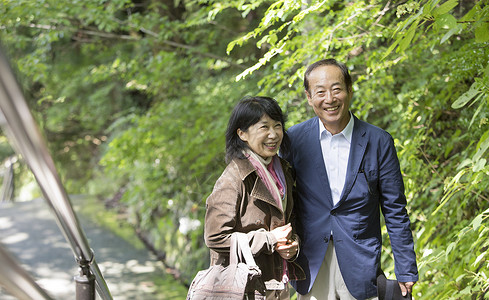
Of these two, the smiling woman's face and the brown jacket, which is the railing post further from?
the smiling woman's face

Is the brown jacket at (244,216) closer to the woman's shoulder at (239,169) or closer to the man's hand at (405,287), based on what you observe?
the woman's shoulder at (239,169)

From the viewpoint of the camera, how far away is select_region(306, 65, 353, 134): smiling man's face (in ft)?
7.12

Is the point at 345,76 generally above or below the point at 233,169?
above

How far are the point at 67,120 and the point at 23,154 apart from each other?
39.7 feet

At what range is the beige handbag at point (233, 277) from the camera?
6.07 feet

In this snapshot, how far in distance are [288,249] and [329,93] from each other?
686 mm

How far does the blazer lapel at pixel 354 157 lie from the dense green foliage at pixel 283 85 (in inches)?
16.0

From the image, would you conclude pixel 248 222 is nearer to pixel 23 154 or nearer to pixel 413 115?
pixel 23 154

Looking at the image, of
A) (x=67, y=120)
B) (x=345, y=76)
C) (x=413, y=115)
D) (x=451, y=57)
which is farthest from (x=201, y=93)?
(x=67, y=120)

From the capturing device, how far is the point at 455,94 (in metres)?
3.38

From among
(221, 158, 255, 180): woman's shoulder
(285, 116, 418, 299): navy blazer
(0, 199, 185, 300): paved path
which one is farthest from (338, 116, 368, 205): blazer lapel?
(0, 199, 185, 300): paved path

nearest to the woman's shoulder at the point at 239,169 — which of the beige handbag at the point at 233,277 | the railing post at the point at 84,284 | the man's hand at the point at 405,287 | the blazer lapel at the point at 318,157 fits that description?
the beige handbag at the point at 233,277

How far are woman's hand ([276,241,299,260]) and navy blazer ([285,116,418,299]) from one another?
215 millimetres

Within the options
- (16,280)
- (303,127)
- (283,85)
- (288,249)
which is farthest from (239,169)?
(283,85)
